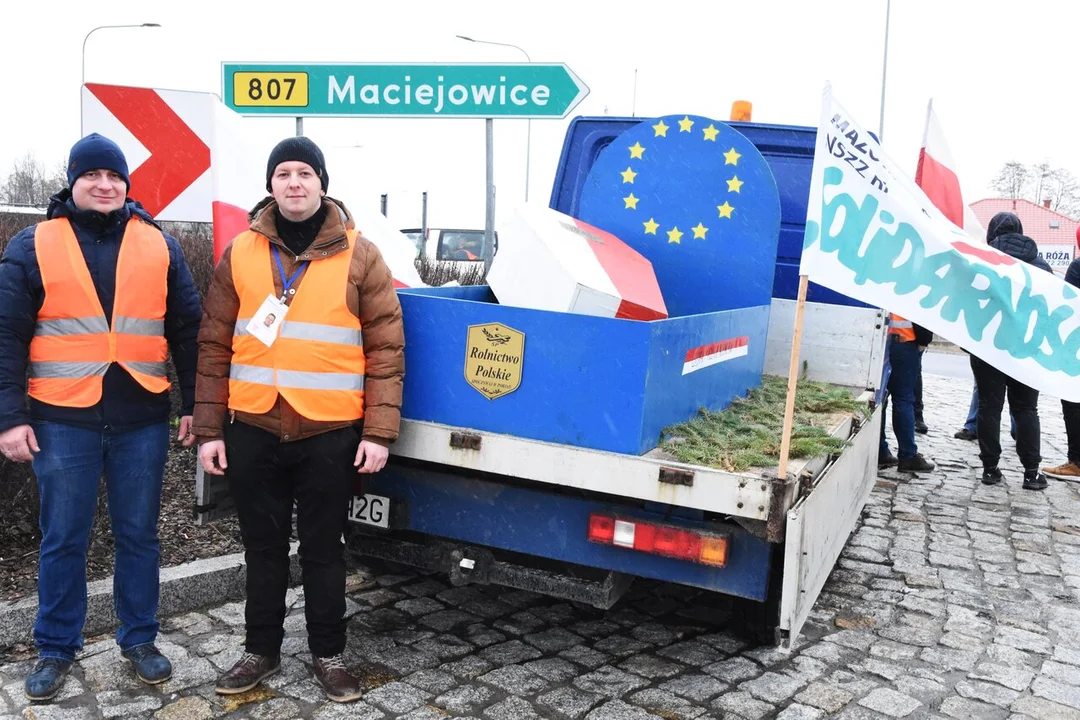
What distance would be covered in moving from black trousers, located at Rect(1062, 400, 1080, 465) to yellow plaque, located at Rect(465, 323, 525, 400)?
6.75 metres

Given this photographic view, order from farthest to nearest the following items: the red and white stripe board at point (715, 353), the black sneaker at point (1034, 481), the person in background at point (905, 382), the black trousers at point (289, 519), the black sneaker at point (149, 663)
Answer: the person in background at point (905, 382) < the black sneaker at point (1034, 481) < the red and white stripe board at point (715, 353) < the black sneaker at point (149, 663) < the black trousers at point (289, 519)

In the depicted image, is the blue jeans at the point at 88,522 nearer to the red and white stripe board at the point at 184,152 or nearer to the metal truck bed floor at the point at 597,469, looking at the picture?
the metal truck bed floor at the point at 597,469

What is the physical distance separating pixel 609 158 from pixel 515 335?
6.98ft

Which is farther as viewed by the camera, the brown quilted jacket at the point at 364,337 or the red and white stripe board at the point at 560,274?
the red and white stripe board at the point at 560,274

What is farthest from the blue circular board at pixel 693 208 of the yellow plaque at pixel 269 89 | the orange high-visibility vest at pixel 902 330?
the orange high-visibility vest at pixel 902 330

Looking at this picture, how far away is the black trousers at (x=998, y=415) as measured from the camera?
25.8 feet

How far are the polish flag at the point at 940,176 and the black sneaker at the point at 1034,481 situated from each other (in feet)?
8.14

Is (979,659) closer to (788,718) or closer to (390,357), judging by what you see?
(788,718)

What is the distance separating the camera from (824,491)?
3795 millimetres

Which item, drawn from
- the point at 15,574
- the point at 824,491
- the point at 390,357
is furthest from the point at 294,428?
the point at 824,491

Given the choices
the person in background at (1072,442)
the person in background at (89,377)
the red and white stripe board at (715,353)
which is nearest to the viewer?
the person in background at (89,377)

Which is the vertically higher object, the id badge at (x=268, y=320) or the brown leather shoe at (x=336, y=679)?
the id badge at (x=268, y=320)

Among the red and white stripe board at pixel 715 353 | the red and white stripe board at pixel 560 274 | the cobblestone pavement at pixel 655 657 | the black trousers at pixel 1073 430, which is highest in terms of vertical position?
the red and white stripe board at pixel 560 274

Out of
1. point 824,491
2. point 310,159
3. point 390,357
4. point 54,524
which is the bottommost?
point 54,524
